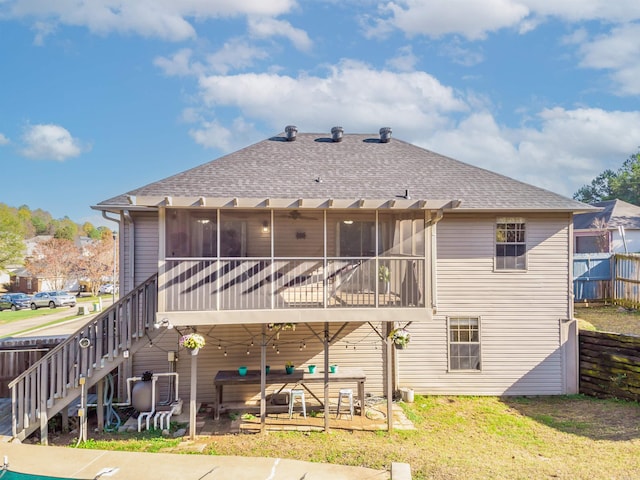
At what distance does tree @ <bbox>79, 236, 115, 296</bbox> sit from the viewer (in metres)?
40.1

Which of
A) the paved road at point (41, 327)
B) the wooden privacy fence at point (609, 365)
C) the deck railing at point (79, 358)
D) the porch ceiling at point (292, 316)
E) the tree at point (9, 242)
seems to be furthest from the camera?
the tree at point (9, 242)

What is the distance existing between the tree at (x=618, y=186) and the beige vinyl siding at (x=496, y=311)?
4461 cm

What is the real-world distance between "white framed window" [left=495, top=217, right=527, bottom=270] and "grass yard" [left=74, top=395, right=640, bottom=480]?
11.4 ft

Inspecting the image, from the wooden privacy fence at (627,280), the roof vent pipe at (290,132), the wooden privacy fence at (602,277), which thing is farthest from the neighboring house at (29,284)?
the wooden privacy fence at (627,280)

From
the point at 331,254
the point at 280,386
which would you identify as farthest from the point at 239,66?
the point at 280,386

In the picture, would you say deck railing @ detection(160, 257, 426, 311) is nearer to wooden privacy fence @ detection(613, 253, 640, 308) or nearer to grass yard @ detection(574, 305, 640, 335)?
grass yard @ detection(574, 305, 640, 335)

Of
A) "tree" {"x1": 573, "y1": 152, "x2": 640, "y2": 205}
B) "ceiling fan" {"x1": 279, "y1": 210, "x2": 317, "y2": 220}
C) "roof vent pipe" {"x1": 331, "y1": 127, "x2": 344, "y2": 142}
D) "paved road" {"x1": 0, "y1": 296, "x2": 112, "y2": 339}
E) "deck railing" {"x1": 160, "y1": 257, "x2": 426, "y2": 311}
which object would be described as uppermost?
"tree" {"x1": 573, "y1": 152, "x2": 640, "y2": 205}

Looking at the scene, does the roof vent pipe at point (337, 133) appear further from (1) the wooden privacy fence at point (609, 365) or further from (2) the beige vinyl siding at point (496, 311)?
(1) the wooden privacy fence at point (609, 365)

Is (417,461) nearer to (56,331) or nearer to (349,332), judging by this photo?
(349,332)

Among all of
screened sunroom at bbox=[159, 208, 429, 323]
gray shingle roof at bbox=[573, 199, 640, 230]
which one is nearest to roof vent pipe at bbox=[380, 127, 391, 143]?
screened sunroom at bbox=[159, 208, 429, 323]

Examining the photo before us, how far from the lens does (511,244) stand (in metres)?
9.98

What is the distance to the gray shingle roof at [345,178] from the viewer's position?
932 cm

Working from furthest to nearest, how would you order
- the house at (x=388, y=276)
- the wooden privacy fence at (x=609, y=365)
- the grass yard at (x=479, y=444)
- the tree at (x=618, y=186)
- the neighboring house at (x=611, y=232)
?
the tree at (x=618, y=186)
the neighboring house at (x=611, y=232)
the wooden privacy fence at (x=609, y=365)
the house at (x=388, y=276)
the grass yard at (x=479, y=444)

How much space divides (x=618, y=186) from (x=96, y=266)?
61574 mm
